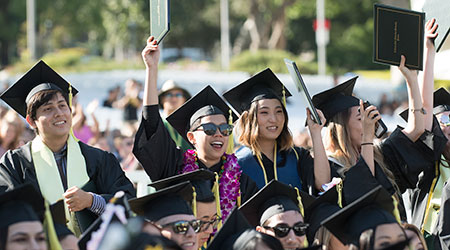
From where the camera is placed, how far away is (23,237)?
144 inches

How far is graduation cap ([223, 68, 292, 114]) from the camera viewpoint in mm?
6117

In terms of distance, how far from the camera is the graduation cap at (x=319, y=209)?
199 inches

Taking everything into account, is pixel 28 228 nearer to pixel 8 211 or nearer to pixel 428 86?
pixel 8 211

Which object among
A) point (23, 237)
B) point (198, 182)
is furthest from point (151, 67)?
point (23, 237)

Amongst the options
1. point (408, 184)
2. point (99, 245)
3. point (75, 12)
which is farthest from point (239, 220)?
point (75, 12)

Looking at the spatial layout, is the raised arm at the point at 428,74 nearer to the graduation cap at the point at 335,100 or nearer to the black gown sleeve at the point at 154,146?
the graduation cap at the point at 335,100

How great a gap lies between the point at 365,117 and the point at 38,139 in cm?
222

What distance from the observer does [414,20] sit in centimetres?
600

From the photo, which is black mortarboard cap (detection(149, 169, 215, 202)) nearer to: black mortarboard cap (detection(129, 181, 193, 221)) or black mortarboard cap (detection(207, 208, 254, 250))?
black mortarboard cap (detection(129, 181, 193, 221))

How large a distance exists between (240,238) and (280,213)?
0.72 metres

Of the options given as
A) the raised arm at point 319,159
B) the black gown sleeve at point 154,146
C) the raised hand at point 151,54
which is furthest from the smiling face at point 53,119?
the raised arm at point 319,159

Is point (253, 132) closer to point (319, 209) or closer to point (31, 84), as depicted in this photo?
point (319, 209)

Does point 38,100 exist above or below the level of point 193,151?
above

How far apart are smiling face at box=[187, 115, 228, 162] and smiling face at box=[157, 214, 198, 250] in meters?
1.22
